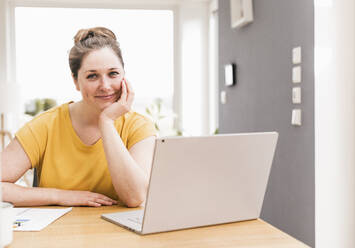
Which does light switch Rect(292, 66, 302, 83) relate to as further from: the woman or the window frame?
the window frame

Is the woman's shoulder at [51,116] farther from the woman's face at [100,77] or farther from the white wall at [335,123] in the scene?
the white wall at [335,123]

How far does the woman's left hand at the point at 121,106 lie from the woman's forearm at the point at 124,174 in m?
0.07

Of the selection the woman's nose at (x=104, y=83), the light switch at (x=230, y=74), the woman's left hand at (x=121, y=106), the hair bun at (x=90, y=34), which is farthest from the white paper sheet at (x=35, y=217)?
the light switch at (x=230, y=74)

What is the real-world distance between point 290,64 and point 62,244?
5.99 feet

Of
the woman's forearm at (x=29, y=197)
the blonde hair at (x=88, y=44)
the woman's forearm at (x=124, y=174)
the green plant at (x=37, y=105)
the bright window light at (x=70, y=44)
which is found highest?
the bright window light at (x=70, y=44)

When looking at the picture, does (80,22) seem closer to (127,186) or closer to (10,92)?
(10,92)

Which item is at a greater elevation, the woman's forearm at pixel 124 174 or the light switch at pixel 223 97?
the light switch at pixel 223 97

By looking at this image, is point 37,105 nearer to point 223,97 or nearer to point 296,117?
point 223,97

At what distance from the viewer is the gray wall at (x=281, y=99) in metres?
2.17

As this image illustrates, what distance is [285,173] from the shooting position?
2.47m

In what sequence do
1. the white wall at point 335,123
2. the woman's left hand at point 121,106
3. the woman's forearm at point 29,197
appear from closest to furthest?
the woman's forearm at point 29,197 → the woman's left hand at point 121,106 → the white wall at point 335,123

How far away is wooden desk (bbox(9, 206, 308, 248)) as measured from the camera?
0.94 metres

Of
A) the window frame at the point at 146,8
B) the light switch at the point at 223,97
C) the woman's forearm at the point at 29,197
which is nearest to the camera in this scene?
the woman's forearm at the point at 29,197

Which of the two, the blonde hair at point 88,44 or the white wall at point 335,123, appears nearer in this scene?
the blonde hair at point 88,44
